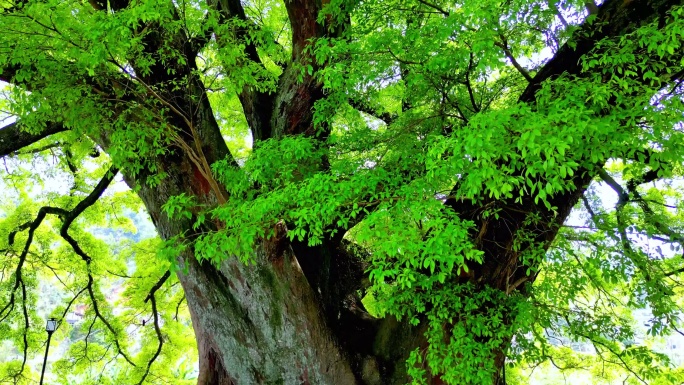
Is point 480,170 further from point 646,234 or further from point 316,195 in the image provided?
point 646,234

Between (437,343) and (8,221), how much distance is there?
23.0 feet

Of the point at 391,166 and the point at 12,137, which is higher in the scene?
the point at 12,137

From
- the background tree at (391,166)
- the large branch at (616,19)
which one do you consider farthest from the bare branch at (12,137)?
the large branch at (616,19)

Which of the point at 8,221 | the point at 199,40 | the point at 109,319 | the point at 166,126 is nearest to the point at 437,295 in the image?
the point at 166,126

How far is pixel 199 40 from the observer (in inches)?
171

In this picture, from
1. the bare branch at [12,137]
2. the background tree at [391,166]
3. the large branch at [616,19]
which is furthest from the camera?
the bare branch at [12,137]

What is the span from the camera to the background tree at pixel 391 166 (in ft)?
8.16

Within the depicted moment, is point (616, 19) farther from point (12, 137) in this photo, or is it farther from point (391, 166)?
point (12, 137)

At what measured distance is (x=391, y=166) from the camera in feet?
11.2

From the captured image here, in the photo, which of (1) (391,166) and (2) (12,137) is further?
(2) (12,137)

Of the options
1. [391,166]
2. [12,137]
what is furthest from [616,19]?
[12,137]

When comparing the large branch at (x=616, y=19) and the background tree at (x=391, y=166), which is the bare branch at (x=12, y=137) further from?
the large branch at (x=616, y=19)

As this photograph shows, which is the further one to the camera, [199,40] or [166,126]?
[199,40]

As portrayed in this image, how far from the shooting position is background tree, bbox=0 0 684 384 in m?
2.49
